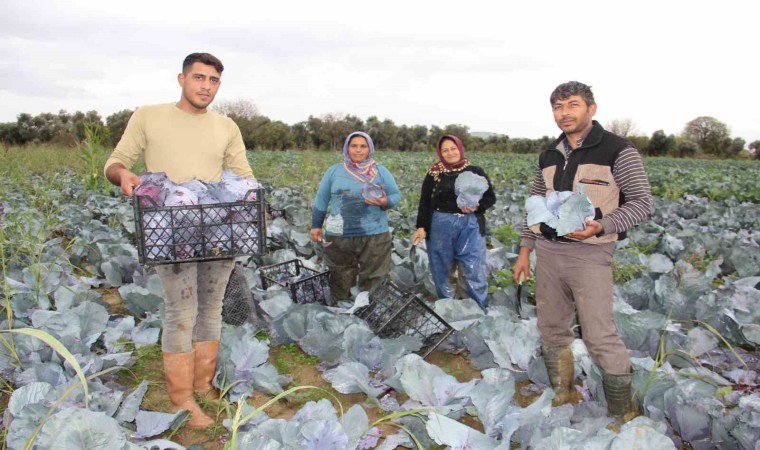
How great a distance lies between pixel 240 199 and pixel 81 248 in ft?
10.4

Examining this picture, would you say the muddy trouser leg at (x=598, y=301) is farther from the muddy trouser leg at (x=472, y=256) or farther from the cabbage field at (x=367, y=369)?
the muddy trouser leg at (x=472, y=256)

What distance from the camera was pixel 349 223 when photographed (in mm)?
3840

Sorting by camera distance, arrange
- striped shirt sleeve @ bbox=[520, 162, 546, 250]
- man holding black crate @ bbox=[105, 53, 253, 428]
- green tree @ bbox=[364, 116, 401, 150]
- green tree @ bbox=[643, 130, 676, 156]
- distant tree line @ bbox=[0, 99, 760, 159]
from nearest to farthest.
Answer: man holding black crate @ bbox=[105, 53, 253, 428] → striped shirt sleeve @ bbox=[520, 162, 546, 250] → distant tree line @ bbox=[0, 99, 760, 159] → green tree @ bbox=[364, 116, 401, 150] → green tree @ bbox=[643, 130, 676, 156]

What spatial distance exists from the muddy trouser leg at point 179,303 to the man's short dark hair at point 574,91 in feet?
5.55

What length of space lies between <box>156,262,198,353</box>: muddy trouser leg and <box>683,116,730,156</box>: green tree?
6316cm

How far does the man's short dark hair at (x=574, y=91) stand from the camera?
7.61ft

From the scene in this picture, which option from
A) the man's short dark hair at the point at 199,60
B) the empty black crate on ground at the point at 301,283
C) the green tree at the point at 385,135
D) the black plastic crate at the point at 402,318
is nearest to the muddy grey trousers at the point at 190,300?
the man's short dark hair at the point at 199,60

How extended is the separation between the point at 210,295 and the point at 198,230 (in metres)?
0.54

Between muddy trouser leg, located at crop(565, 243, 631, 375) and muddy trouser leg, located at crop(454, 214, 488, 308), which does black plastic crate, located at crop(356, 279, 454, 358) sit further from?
muddy trouser leg, located at crop(565, 243, 631, 375)

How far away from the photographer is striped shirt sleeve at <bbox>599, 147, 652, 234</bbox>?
2228 mm

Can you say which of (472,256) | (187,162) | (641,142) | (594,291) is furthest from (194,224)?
(641,142)

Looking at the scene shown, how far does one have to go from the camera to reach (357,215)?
3.83 meters

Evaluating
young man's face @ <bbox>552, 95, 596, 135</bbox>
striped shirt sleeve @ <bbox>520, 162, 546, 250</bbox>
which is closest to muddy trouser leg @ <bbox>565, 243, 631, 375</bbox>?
striped shirt sleeve @ <bbox>520, 162, 546, 250</bbox>

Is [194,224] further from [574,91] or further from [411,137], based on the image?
[411,137]
